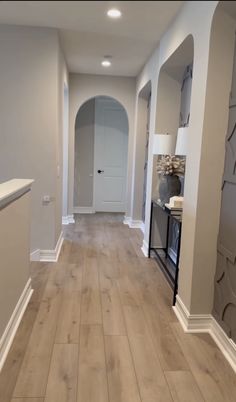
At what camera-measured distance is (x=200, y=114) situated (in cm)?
233

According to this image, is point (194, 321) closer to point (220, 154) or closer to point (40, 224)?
point (220, 154)

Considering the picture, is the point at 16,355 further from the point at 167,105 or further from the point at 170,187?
the point at 167,105

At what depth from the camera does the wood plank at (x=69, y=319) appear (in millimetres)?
2373

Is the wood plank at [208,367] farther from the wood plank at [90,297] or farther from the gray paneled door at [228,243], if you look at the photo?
the wood plank at [90,297]

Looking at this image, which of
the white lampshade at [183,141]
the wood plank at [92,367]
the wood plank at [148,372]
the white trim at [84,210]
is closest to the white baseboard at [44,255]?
the wood plank at [92,367]

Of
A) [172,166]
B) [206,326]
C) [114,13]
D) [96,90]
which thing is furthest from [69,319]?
[96,90]

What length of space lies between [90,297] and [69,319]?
45cm

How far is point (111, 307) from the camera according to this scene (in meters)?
2.88

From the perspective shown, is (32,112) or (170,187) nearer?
(170,187)

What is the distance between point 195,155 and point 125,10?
1.83 meters

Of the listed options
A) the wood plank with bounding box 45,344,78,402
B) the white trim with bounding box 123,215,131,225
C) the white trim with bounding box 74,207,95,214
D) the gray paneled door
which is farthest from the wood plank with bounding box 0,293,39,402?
the white trim with bounding box 74,207,95,214

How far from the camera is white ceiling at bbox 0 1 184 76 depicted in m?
0.68

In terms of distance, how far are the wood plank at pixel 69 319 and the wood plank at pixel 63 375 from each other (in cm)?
10

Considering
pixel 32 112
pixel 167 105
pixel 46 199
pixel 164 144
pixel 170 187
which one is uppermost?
pixel 167 105
